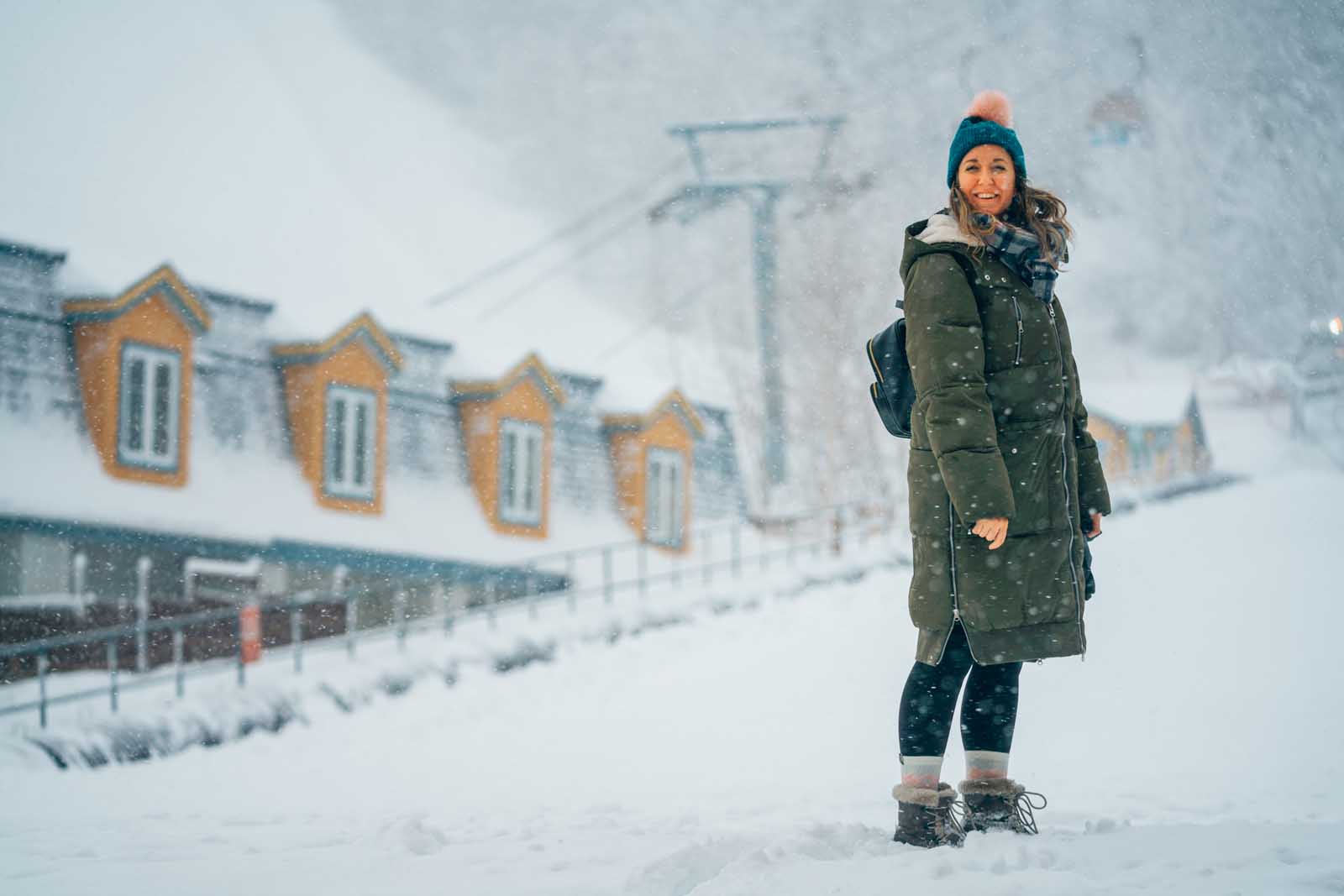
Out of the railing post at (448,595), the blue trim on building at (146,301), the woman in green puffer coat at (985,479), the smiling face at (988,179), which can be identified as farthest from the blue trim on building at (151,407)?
the smiling face at (988,179)

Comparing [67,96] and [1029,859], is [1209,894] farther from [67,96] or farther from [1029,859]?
[67,96]

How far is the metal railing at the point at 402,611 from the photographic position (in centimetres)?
824

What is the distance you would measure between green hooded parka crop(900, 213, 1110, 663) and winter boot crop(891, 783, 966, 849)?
32 cm

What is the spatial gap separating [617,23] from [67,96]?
44.8 feet

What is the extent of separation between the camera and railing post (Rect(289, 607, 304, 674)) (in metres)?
9.15

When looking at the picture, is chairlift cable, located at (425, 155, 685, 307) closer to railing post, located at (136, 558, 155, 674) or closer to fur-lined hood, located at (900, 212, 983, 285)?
railing post, located at (136, 558, 155, 674)

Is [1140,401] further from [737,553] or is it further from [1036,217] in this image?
[1036,217]

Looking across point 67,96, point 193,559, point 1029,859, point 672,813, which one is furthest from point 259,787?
point 67,96

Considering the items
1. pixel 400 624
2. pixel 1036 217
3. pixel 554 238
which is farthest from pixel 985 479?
pixel 554 238

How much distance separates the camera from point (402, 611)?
1066 cm

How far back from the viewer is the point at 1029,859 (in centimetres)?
297

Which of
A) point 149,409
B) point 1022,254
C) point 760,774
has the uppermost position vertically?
point 149,409

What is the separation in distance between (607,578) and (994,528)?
892 centimetres

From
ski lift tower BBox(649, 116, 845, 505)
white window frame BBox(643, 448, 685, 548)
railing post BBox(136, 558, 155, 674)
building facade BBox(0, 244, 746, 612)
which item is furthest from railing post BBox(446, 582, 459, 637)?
ski lift tower BBox(649, 116, 845, 505)
